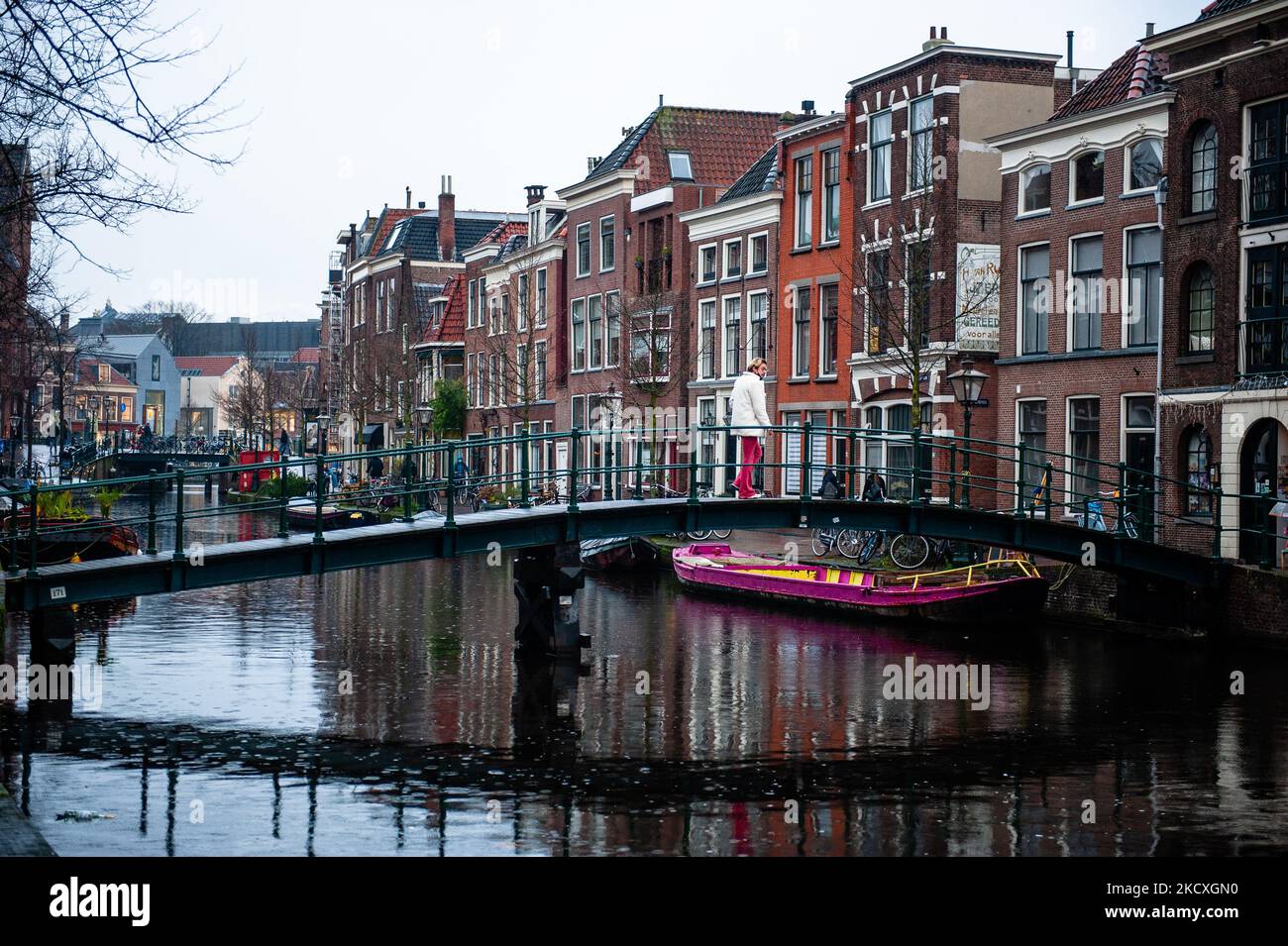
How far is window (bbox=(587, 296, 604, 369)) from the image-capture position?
189 feet

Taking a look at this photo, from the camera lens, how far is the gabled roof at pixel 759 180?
4684 centimetres

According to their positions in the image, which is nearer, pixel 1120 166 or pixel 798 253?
pixel 1120 166

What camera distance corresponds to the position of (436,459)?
74.4 meters

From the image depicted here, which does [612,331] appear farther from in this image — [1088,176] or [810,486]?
[810,486]

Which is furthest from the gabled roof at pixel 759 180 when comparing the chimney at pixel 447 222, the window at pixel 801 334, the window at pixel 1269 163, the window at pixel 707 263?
the chimney at pixel 447 222

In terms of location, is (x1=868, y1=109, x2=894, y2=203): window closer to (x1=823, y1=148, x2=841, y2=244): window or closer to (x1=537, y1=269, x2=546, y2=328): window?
(x1=823, y1=148, x2=841, y2=244): window

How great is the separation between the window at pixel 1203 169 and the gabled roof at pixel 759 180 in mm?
17444

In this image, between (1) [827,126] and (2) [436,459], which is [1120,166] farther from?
(2) [436,459]

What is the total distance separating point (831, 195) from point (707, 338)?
24.9 ft

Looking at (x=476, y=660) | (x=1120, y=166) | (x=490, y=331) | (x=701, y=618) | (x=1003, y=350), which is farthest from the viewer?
(x=490, y=331)

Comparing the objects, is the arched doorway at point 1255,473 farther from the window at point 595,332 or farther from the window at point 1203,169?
the window at point 595,332

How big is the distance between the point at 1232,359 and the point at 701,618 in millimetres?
10832

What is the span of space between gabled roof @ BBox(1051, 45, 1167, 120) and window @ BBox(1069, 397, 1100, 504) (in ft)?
20.5

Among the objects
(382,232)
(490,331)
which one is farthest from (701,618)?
(382,232)
